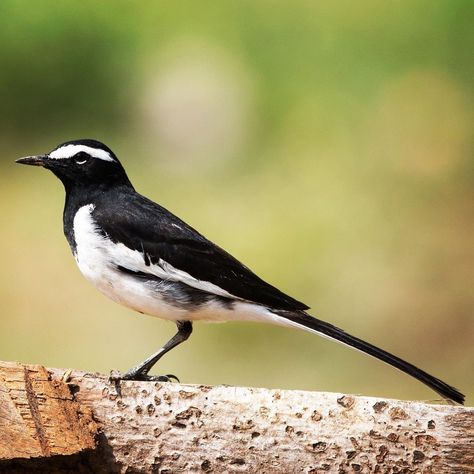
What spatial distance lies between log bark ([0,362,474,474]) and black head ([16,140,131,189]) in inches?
47.8

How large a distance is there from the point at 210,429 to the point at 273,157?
372 centimetres

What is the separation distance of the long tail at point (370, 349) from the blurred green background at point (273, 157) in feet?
6.14

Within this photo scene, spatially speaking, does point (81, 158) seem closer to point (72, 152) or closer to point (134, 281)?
point (72, 152)

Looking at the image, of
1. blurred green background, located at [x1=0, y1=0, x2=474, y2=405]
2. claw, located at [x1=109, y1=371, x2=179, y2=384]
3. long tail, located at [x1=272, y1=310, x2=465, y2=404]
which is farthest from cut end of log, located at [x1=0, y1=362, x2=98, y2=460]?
blurred green background, located at [x1=0, y1=0, x2=474, y2=405]

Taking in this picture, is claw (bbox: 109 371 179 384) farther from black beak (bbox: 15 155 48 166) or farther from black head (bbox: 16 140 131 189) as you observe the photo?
black beak (bbox: 15 155 48 166)

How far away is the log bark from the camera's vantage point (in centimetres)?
331

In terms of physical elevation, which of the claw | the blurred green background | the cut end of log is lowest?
the cut end of log

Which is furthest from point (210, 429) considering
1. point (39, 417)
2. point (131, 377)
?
point (131, 377)

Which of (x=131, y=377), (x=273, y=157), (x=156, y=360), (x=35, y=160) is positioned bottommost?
(x=131, y=377)

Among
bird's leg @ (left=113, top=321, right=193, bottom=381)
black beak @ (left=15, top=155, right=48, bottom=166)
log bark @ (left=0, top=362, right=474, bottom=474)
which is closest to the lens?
log bark @ (left=0, top=362, right=474, bottom=474)

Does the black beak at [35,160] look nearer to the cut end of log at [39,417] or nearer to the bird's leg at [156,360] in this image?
the bird's leg at [156,360]

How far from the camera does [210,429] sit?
342 cm

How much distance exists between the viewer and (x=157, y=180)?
6.84 metres

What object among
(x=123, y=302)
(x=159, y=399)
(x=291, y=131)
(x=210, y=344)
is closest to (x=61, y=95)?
(x=291, y=131)
